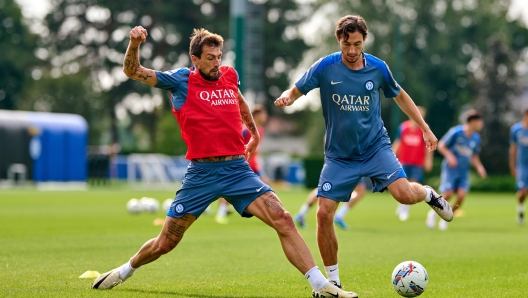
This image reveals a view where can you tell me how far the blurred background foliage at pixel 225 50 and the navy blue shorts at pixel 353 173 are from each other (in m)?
45.5

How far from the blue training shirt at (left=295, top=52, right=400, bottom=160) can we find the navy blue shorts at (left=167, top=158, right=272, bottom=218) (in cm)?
89

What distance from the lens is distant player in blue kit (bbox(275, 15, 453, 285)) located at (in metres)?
8.01

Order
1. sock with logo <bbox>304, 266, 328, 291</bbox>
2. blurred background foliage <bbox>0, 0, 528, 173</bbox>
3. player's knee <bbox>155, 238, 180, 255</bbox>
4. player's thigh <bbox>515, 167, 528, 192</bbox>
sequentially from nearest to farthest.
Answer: sock with logo <bbox>304, 266, 328, 291</bbox> < player's knee <bbox>155, 238, 180, 255</bbox> < player's thigh <bbox>515, 167, 528, 192</bbox> < blurred background foliage <bbox>0, 0, 528, 173</bbox>

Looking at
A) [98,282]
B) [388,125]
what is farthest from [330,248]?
[388,125]

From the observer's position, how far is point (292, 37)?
61938 millimetres

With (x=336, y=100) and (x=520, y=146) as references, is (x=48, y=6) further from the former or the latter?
(x=336, y=100)

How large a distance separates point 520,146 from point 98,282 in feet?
40.5

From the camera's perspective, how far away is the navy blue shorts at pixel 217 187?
7.68m

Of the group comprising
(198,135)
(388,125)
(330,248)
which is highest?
(198,135)

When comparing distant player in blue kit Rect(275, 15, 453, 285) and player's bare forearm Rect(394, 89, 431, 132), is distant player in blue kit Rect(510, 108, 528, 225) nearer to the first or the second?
player's bare forearm Rect(394, 89, 431, 132)

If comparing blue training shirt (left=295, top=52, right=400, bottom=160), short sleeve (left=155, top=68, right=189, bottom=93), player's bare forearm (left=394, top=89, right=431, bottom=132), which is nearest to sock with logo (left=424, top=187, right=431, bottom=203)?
player's bare forearm (left=394, top=89, right=431, bottom=132)

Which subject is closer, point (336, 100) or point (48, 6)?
point (336, 100)

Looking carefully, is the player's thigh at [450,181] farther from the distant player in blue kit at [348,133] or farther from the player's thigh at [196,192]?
the player's thigh at [196,192]

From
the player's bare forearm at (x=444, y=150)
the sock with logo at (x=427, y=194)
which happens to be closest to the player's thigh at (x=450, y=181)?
the player's bare forearm at (x=444, y=150)
